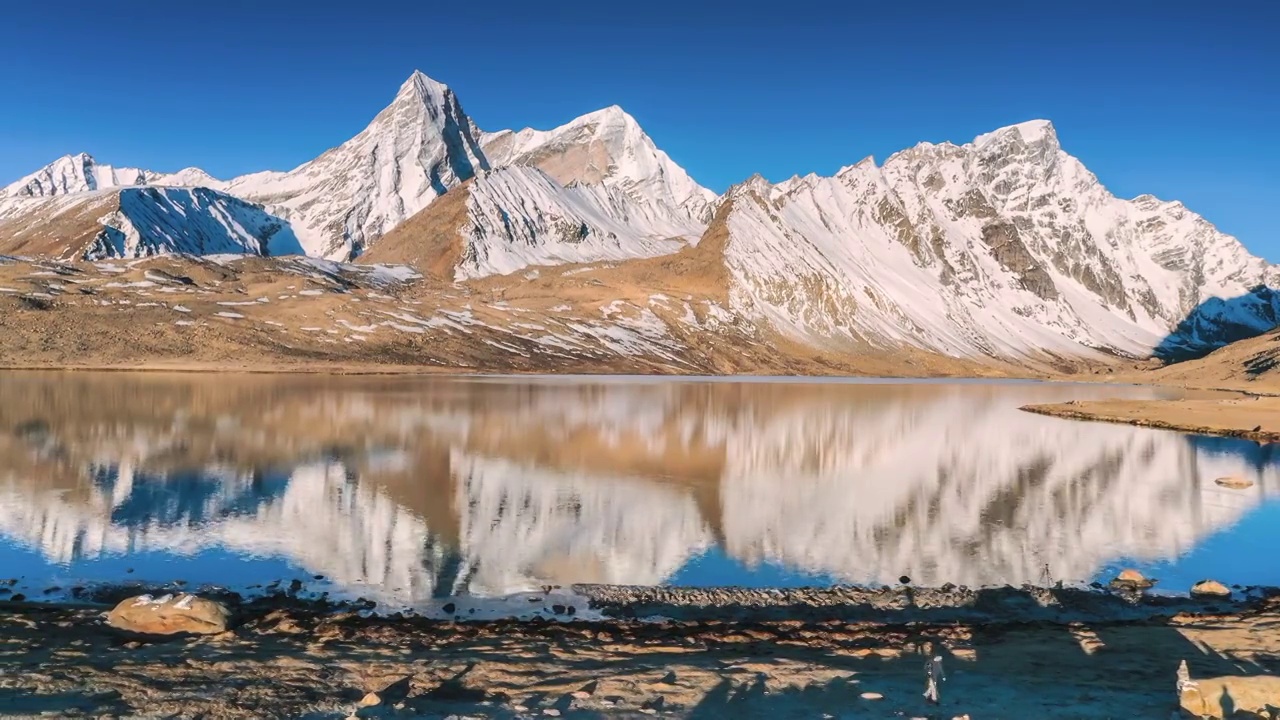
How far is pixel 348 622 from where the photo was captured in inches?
861

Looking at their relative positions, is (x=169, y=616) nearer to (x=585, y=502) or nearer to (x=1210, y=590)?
(x=585, y=502)

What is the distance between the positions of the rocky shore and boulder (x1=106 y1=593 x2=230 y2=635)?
25cm

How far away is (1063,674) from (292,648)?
17.3 m

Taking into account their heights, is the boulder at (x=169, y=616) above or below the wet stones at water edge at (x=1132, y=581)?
above

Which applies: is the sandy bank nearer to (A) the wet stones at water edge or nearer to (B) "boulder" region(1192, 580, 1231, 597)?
(A) the wet stones at water edge

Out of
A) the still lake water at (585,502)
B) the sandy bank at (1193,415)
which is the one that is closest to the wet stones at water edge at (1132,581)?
the still lake water at (585,502)

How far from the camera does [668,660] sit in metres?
18.9

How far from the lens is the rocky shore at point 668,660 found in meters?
15.4

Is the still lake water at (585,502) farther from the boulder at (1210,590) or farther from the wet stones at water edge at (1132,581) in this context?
the boulder at (1210,590)

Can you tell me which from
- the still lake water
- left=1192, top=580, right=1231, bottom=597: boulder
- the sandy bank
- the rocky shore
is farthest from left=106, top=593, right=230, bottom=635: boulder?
the sandy bank

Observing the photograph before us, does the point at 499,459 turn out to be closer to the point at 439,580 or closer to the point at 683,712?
the point at 439,580

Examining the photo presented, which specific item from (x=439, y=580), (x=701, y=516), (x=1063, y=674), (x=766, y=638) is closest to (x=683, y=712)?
(x=766, y=638)

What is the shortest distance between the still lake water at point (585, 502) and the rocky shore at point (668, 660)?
369cm

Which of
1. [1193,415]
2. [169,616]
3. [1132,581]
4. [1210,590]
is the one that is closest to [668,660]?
[169,616]
